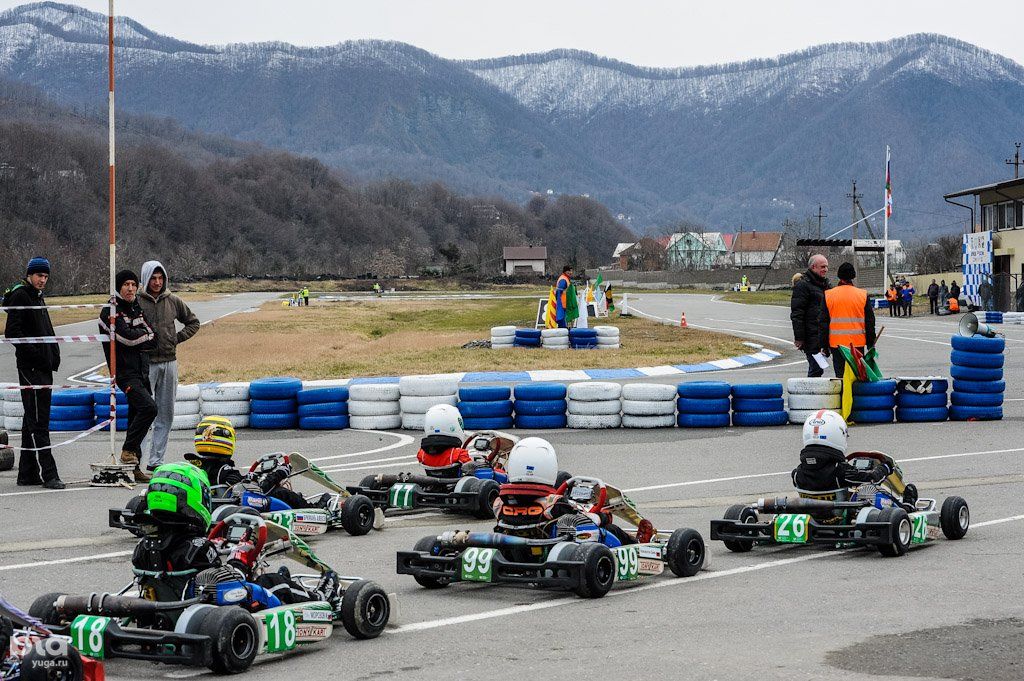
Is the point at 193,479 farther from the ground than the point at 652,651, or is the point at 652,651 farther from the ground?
the point at 193,479

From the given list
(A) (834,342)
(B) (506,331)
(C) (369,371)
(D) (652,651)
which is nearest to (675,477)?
(A) (834,342)

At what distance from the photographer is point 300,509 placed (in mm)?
9422

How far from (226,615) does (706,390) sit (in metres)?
11.4

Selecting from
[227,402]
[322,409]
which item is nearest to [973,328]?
[322,409]

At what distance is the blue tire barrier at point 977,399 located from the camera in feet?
54.5

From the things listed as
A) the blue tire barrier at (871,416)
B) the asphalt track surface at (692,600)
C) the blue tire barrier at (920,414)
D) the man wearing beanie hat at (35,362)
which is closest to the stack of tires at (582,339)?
the blue tire barrier at (871,416)

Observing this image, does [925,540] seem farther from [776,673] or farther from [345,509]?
[345,509]

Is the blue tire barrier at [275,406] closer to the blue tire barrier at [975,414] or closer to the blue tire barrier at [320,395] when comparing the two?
the blue tire barrier at [320,395]

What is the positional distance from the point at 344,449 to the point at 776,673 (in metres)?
9.87

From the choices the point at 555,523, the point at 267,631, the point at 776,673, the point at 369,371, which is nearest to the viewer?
the point at 776,673

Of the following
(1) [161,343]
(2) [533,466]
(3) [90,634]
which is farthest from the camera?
(1) [161,343]

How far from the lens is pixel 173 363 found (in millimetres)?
12867

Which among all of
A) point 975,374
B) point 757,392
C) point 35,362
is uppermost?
point 35,362

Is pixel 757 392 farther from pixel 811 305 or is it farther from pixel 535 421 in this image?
pixel 535 421
